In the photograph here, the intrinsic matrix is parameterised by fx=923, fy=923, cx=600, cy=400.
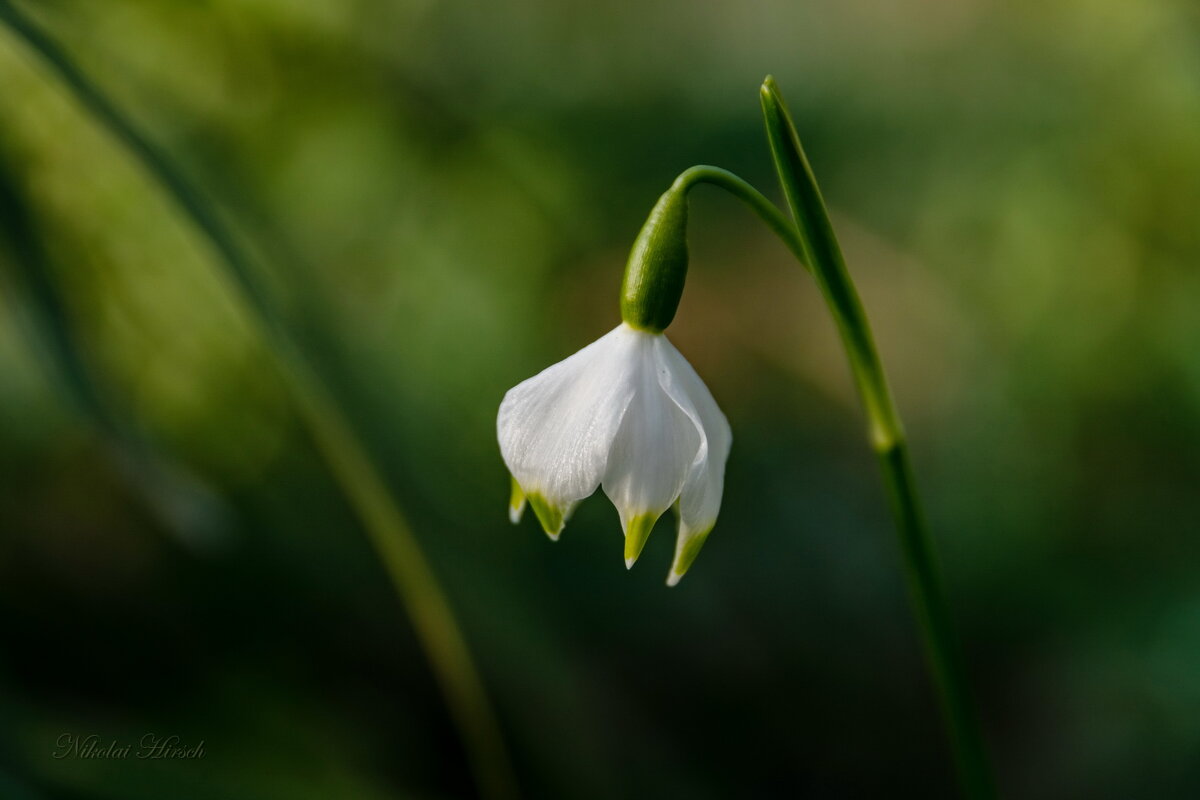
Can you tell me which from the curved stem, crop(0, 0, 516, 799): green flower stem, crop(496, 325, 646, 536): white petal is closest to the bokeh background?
crop(0, 0, 516, 799): green flower stem

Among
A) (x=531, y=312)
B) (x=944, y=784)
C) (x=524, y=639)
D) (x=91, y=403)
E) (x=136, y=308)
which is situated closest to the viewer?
(x=91, y=403)

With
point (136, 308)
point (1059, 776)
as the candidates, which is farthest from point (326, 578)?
point (1059, 776)

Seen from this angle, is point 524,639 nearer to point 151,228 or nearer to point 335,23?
point 151,228

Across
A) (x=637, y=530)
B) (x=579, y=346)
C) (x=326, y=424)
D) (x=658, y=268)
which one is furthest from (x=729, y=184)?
(x=579, y=346)

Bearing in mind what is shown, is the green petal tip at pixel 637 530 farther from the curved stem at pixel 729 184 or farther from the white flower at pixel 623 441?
the curved stem at pixel 729 184

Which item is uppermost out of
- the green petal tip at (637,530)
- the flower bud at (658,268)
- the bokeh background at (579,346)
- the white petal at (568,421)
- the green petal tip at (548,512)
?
the bokeh background at (579,346)

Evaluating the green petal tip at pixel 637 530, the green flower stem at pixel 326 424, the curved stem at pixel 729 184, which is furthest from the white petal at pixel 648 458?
the green flower stem at pixel 326 424

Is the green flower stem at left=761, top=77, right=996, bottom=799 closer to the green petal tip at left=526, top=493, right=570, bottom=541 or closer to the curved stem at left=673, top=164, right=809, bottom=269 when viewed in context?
the curved stem at left=673, top=164, right=809, bottom=269
